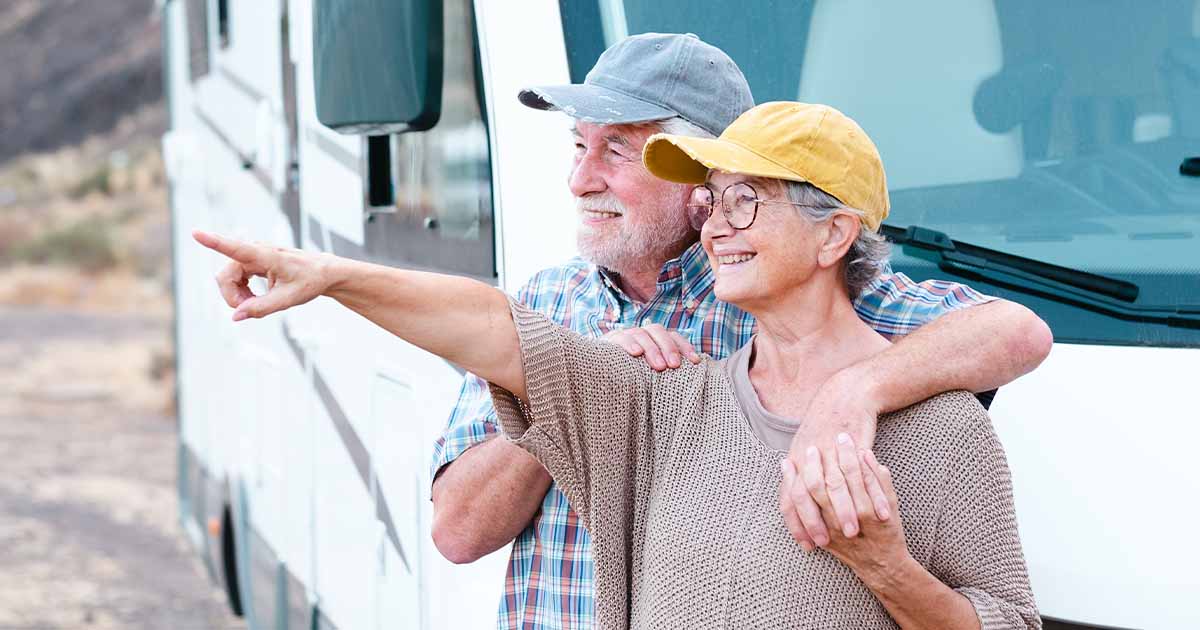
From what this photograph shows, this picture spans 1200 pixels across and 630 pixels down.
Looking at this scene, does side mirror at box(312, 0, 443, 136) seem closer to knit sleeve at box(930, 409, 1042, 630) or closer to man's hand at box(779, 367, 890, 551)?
man's hand at box(779, 367, 890, 551)

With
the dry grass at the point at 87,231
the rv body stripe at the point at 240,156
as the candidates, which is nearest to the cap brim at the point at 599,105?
the rv body stripe at the point at 240,156

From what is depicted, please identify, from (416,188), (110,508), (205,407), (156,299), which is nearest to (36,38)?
(156,299)

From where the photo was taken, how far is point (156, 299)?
2272 centimetres

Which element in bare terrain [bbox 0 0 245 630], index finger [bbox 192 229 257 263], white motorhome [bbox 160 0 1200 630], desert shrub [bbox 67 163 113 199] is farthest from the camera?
desert shrub [bbox 67 163 113 199]

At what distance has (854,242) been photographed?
7.36ft

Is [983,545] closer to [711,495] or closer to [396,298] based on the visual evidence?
[711,495]

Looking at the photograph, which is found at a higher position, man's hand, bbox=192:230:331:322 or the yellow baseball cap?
the yellow baseball cap

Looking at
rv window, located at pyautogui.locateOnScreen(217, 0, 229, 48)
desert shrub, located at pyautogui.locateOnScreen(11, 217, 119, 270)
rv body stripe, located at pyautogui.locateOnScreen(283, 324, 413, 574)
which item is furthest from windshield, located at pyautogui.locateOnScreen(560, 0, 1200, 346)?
desert shrub, located at pyautogui.locateOnScreen(11, 217, 119, 270)

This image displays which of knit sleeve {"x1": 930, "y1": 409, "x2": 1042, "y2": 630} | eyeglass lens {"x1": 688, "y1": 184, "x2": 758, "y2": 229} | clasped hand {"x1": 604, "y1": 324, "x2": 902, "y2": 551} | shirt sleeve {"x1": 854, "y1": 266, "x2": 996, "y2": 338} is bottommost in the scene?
knit sleeve {"x1": 930, "y1": 409, "x2": 1042, "y2": 630}

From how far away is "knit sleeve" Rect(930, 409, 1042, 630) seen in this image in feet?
6.81

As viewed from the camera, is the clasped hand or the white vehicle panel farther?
the white vehicle panel

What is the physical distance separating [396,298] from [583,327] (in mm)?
508

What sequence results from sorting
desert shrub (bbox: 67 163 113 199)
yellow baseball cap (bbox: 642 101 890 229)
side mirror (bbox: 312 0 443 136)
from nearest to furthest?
1. yellow baseball cap (bbox: 642 101 890 229)
2. side mirror (bbox: 312 0 443 136)
3. desert shrub (bbox: 67 163 113 199)

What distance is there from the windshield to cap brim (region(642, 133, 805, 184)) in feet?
1.57
